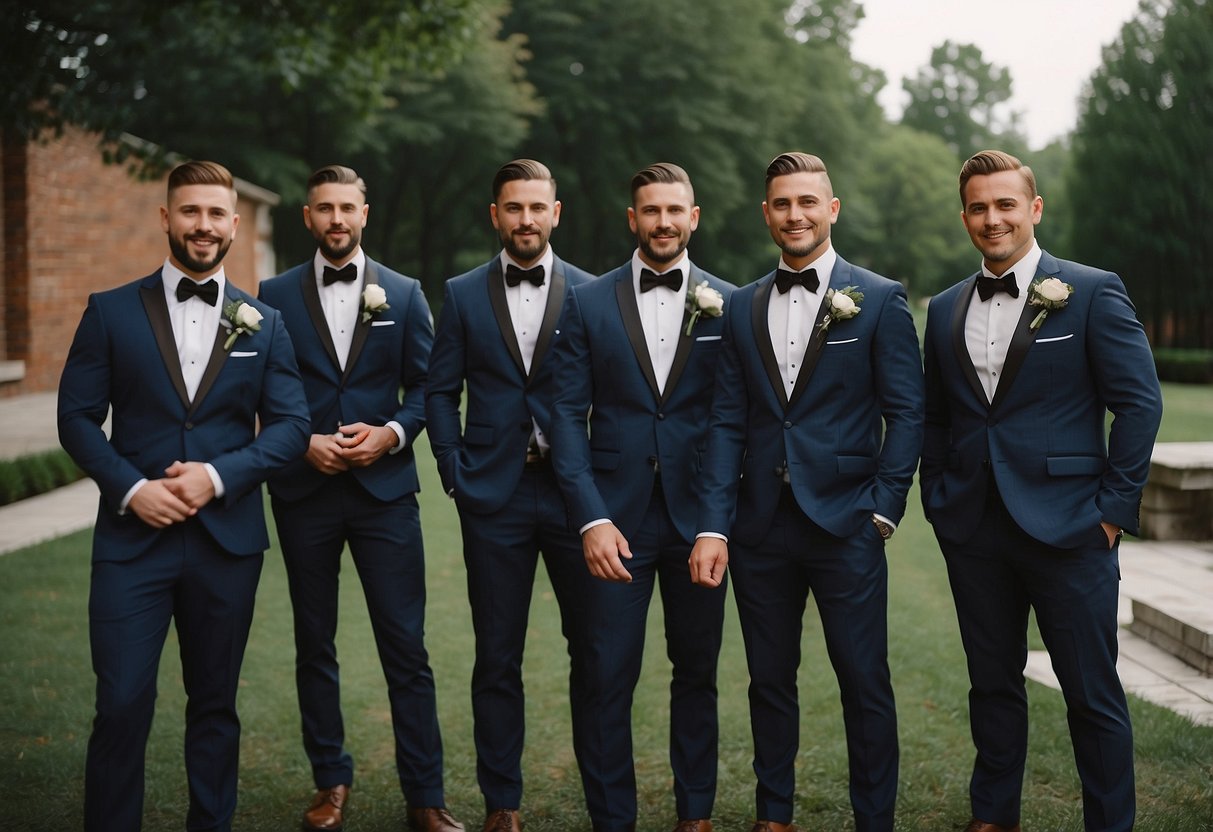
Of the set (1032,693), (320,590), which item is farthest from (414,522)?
(1032,693)

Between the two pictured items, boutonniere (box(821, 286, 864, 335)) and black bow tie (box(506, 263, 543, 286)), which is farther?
black bow tie (box(506, 263, 543, 286))

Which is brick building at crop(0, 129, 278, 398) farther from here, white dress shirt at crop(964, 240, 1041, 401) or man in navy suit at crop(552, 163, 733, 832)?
white dress shirt at crop(964, 240, 1041, 401)

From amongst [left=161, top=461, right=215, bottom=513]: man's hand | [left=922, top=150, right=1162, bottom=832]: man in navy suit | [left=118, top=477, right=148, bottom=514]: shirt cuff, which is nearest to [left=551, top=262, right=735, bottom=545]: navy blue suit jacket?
[left=922, top=150, right=1162, bottom=832]: man in navy suit

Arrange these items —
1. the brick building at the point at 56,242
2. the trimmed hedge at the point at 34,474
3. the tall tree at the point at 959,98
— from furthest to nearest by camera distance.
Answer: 1. the tall tree at the point at 959,98
2. the brick building at the point at 56,242
3. the trimmed hedge at the point at 34,474

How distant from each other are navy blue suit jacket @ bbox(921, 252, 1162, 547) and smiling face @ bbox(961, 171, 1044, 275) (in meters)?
0.15

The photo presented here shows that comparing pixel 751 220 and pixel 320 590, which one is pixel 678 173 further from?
pixel 751 220

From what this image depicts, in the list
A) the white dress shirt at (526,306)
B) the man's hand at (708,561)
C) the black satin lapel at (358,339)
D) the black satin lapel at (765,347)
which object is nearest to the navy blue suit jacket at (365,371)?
the black satin lapel at (358,339)

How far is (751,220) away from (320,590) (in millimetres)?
39113

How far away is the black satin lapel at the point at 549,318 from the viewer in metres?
4.72

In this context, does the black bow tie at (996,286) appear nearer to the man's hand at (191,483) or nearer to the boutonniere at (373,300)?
the boutonniere at (373,300)

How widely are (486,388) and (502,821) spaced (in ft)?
5.66

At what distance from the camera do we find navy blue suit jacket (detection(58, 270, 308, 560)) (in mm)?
4086

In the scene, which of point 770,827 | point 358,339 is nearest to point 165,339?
point 358,339

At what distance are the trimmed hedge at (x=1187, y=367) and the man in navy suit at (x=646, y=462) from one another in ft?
104
